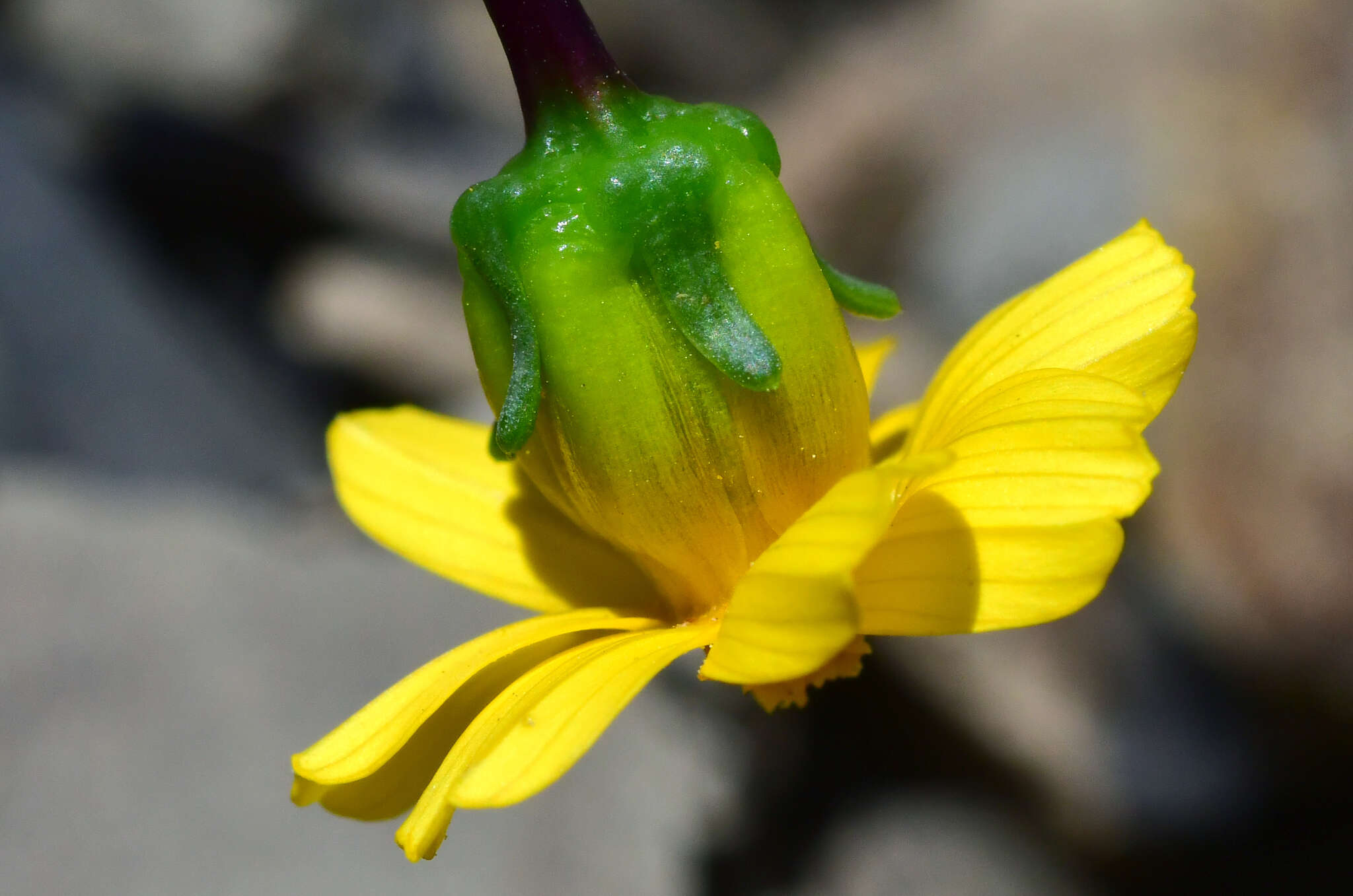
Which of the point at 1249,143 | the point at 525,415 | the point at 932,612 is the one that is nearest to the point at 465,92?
the point at 1249,143

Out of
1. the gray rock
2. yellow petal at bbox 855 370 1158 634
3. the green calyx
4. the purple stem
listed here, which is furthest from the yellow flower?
the gray rock

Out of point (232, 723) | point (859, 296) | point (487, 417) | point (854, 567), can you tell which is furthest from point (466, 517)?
point (487, 417)

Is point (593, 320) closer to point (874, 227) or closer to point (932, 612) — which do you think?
point (932, 612)

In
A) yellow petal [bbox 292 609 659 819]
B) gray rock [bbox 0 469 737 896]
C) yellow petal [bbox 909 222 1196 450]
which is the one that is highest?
yellow petal [bbox 909 222 1196 450]

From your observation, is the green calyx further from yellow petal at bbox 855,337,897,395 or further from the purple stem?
yellow petal at bbox 855,337,897,395

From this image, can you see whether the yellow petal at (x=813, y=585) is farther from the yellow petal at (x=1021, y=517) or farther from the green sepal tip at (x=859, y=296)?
the green sepal tip at (x=859, y=296)

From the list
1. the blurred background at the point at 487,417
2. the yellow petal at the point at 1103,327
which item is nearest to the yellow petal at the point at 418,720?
the yellow petal at the point at 1103,327
